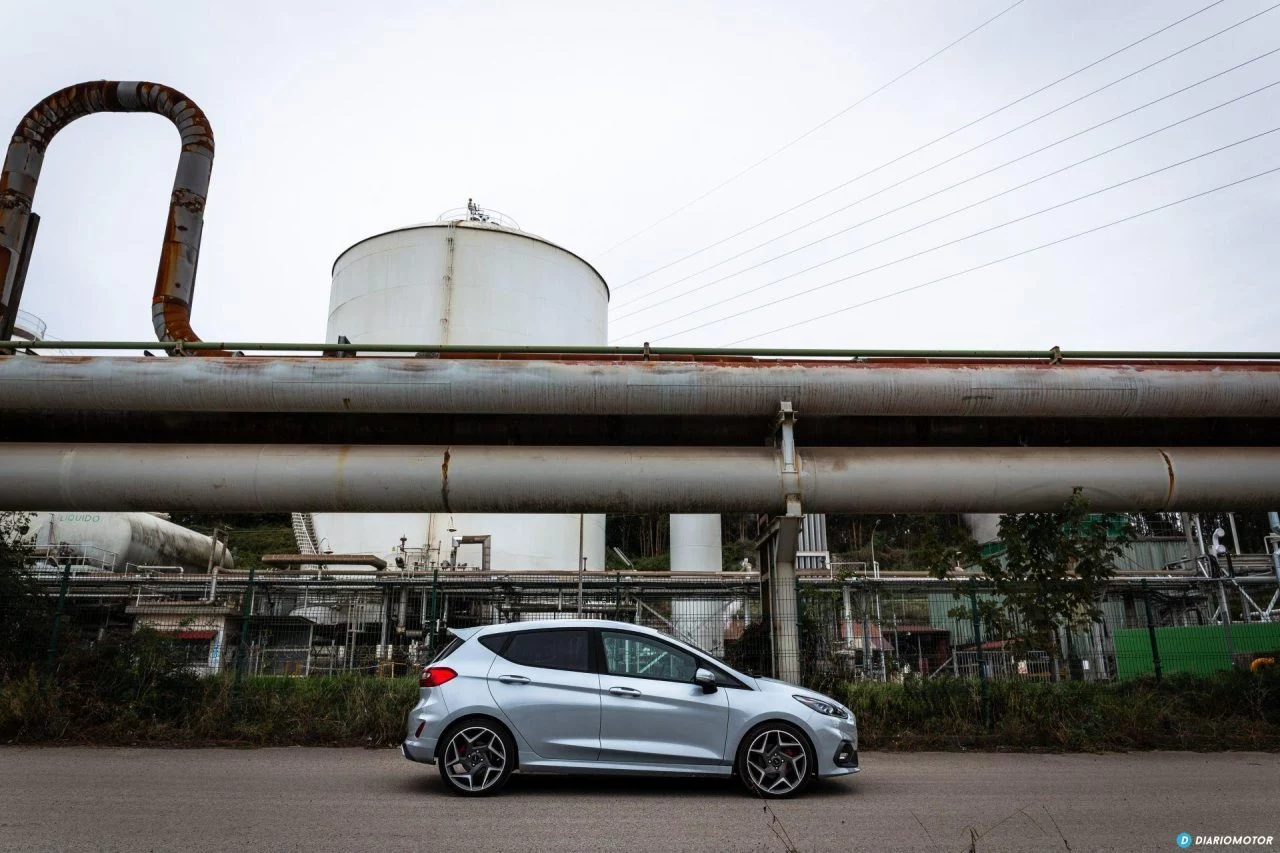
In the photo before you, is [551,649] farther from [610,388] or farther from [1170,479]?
[1170,479]

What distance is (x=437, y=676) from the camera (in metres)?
7.67

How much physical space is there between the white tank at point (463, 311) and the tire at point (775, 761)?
60.9 feet

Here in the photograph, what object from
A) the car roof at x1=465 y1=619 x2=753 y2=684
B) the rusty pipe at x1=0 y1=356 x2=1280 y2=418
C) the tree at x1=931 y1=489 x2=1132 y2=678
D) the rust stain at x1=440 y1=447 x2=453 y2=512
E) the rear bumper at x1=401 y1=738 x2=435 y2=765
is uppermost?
the rusty pipe at x1=0 y1=356 x2=1280 y2=418

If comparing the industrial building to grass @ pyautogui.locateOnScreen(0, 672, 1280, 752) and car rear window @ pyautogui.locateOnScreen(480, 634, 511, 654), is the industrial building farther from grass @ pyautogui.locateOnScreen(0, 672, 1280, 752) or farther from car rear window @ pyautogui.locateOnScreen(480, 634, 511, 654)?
car rear window @ pyautogui.locateOnScreen(480, 634, 511, 654)

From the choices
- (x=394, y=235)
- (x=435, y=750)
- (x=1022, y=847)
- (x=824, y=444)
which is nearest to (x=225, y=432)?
(x=435, y=750)

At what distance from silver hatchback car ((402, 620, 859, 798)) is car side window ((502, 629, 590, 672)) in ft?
0.32

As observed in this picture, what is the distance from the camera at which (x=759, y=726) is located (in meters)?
7.54

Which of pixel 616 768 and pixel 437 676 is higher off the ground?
pixel 437 676

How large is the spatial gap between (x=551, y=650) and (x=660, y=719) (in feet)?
3.65

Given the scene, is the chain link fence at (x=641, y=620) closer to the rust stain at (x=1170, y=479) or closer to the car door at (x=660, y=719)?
the rust stain at (x=1170, y=479)

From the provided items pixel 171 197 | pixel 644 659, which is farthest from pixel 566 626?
pixel 171 197

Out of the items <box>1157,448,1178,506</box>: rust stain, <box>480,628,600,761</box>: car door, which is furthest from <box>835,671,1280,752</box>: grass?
<box>480,628,600,761</box>: car door

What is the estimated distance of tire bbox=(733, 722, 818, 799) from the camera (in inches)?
293

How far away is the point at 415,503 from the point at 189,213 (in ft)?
27.0
